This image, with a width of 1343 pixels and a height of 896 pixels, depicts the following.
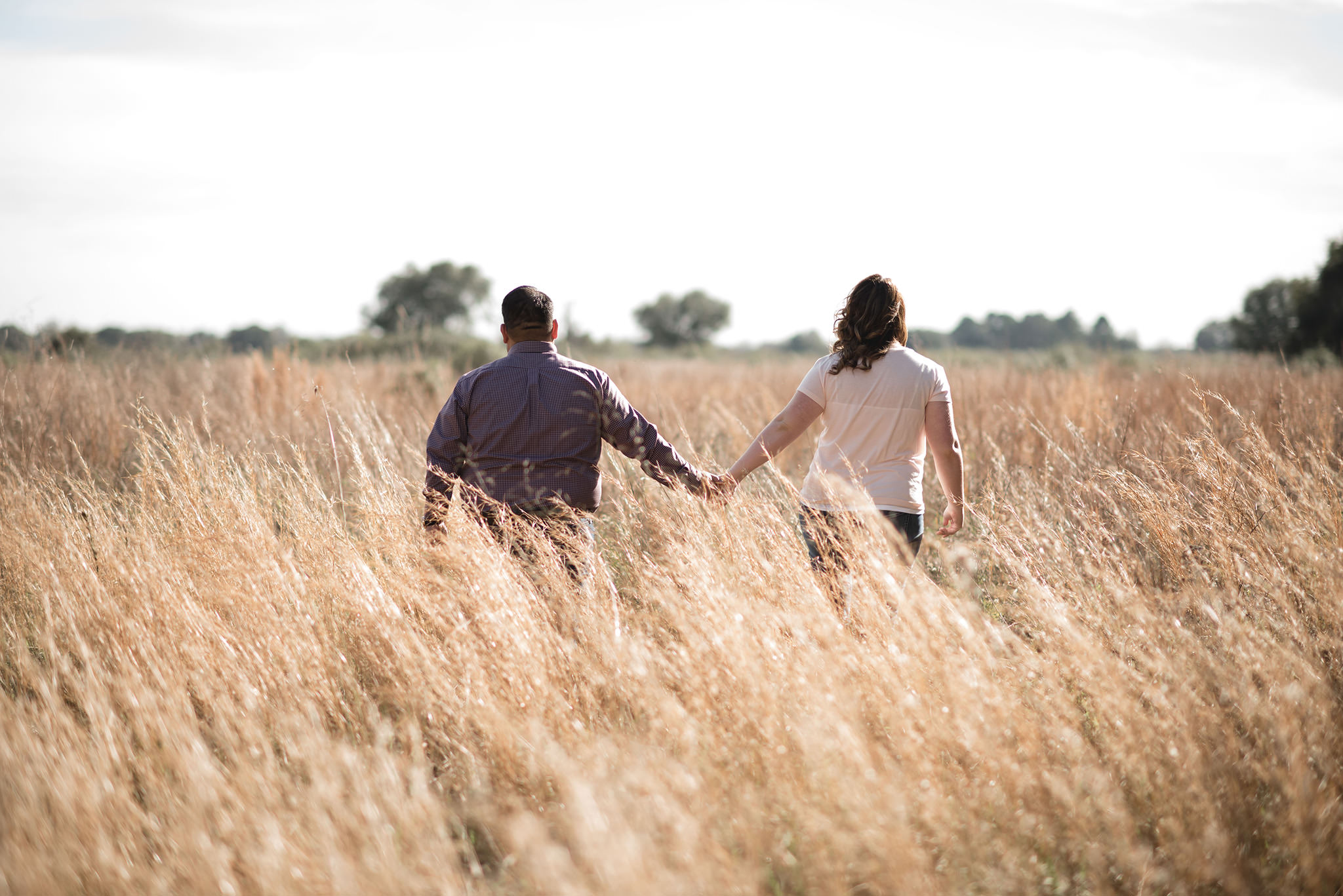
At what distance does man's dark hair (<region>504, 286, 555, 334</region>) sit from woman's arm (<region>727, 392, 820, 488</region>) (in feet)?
3.15

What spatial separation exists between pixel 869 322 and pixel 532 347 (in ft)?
→ 4.24

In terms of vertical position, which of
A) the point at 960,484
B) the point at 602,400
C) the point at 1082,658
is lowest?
the point at 1082,658

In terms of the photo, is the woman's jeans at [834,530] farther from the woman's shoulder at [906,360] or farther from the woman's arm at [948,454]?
the woman's shoulder at [906,360]

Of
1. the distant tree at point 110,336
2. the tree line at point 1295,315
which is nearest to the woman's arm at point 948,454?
the distant tree at point 110,336

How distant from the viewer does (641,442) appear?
3.05 meters

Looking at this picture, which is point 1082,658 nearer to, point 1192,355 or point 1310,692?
point 1310,692

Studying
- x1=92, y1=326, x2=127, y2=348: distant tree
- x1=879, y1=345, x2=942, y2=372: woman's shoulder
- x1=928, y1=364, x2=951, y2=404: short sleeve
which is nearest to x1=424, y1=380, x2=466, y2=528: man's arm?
x1=879, y1=345, x2=942, y2=372: woman's shoulder

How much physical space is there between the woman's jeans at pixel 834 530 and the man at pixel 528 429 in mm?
460

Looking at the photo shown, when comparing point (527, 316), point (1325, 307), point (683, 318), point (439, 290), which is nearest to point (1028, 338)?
point (527, 316)

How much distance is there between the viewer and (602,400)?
9.71 ft

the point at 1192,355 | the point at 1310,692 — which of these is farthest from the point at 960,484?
the point at 1192,355

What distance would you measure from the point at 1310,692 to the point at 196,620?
153 inches

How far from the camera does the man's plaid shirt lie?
2.86m

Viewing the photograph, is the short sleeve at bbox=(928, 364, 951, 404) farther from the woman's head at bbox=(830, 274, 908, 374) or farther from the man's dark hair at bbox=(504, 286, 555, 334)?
the man's dark hair at bbox=(504, 286, 555, 334)
